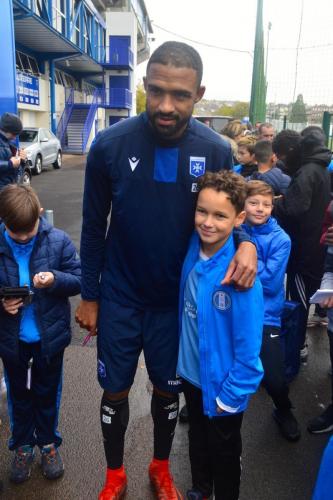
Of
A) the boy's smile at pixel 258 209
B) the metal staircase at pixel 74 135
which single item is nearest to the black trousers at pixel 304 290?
the boy's smile at pixel 258 209

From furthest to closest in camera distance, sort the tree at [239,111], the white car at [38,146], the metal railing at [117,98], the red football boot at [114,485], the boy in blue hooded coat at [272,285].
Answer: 1. the tree at [239,111]
2. the metal railing at [117,98]
3. the white car at [38,146]
4. the boy in blue hooded coat at [272,285]
5. the red football boot at [114,485]

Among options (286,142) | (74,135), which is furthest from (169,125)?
(74,135)

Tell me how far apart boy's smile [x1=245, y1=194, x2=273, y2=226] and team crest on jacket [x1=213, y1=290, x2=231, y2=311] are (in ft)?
3.87

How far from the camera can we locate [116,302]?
2.19 metres

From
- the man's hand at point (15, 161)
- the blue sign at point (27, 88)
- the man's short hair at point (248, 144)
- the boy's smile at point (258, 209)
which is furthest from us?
the blue sign at point (27, 88)

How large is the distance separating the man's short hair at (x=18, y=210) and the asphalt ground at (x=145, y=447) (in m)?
1.38

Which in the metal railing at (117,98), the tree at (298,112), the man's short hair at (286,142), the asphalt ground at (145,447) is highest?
the metal railing at (117,98)

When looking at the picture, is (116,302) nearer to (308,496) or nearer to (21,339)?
(21,339)

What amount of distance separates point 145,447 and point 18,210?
1615mm

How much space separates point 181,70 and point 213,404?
1.43 meters

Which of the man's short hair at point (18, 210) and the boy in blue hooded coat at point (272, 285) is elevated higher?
the man's short hair at point (18, 210)

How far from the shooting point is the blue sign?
19.9 m

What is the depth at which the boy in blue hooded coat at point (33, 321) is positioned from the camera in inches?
87.7

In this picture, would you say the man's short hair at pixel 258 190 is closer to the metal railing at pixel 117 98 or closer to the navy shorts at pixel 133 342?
the navy shorts at pixel 133 342
